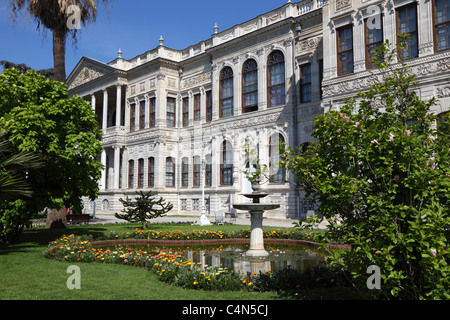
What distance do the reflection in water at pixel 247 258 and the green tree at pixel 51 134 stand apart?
330cm

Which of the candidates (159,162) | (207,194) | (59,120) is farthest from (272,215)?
(59,120)

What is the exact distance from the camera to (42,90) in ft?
43.0

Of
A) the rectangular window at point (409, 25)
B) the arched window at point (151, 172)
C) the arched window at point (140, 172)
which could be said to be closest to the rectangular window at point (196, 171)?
the arched window at point (151, 172)

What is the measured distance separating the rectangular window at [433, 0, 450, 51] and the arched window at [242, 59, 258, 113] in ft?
44.2

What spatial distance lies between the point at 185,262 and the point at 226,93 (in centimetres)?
2442

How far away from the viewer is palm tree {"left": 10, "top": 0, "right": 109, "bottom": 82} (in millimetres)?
19891

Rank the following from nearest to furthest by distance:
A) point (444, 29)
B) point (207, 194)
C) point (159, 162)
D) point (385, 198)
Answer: point (385, 198)
point (444, 29)
point (207, 194)
point (159, 162)

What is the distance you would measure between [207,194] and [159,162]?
612 cm

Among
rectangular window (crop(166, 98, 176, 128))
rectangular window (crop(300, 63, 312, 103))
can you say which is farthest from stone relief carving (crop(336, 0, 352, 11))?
rectangular window (crop(166, 98, 176, 128))

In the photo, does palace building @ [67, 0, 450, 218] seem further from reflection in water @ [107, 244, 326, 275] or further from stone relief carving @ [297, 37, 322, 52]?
reflection in water @ [107, 244, 326, 275]

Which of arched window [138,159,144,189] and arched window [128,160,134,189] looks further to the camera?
arched window [128,160,134,189]

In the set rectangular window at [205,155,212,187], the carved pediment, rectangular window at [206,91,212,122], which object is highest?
the carved pediment

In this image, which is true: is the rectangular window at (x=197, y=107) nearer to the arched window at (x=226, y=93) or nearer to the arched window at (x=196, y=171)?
the arched window at (x=226, y=93)

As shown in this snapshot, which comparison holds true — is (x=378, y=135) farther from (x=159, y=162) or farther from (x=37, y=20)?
(x=159, y=162)
